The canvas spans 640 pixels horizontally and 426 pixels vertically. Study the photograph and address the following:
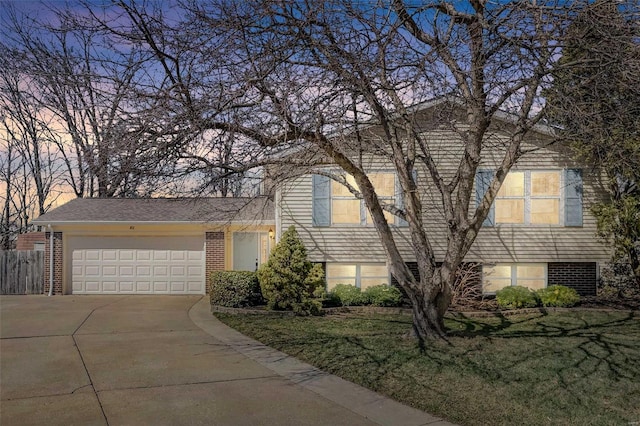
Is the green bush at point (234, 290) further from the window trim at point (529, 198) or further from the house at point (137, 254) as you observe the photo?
the window trim at point (529, 198)

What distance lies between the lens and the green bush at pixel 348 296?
15227 millimetres

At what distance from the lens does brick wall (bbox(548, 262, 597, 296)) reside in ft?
53.3

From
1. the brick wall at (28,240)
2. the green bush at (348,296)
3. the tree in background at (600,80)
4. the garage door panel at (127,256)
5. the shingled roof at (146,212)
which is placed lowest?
the green bush at (348,296)

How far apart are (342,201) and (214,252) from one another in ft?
16.2

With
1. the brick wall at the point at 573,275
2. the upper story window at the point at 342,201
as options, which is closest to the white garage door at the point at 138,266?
the upper story window at the point at 342,201

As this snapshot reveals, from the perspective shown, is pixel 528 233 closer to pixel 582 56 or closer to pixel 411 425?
pixel 582 56

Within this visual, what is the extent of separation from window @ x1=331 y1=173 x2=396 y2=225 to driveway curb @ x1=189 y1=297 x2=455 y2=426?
5.72 metres

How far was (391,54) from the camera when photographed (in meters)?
9.29

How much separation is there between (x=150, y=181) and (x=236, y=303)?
6.27 m

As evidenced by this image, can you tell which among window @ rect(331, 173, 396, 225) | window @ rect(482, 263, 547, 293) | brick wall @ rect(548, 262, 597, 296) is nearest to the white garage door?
window @ rect(331, 173, 396, 225)

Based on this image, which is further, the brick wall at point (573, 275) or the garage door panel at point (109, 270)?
the garage door panel at point (109, 270)

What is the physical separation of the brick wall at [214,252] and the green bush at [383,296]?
18.1 feet

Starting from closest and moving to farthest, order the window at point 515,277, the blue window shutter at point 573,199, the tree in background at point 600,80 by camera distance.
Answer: the tree in background at point 600,80
the blue window shutter at point 573,199
the window at point 515,277

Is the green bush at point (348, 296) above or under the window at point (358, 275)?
under
